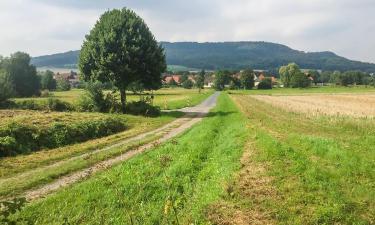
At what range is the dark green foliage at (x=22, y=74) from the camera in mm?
93500

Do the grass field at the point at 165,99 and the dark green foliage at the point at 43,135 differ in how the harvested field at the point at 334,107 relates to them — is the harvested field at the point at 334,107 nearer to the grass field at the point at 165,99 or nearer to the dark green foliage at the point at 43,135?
the grass field at the point at 165,99

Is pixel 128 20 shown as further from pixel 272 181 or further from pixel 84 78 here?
pixel 272 181

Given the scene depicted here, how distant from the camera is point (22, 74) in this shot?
9475cm

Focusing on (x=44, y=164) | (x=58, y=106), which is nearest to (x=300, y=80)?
(x=58, y=106)

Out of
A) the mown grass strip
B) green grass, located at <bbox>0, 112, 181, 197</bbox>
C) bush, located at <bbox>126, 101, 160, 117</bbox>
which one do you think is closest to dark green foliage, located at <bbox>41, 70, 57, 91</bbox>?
bush, located at <bbox>126, 101, 160, 117</bbox>

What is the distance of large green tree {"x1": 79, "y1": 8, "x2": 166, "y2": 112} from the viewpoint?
45.3 metres

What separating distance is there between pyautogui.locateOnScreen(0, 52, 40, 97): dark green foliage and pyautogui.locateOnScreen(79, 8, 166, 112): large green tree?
5140cm

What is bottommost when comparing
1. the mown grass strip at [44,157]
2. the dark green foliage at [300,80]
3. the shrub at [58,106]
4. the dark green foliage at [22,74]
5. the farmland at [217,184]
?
the dark green foliage at [300,80]

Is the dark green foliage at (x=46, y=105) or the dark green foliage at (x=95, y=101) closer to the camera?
the dark green foliage at (x=46, y=105)

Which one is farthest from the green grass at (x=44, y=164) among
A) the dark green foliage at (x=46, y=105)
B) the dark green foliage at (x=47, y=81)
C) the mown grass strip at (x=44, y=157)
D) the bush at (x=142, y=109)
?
the dark green foliage at (x=47, y=81)

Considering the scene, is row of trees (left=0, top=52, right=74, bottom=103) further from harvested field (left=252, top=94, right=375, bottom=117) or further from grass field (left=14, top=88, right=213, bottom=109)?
harvested field (left=252, top=94, right=375, bottom=117)

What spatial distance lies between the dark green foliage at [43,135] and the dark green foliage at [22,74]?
229 feet

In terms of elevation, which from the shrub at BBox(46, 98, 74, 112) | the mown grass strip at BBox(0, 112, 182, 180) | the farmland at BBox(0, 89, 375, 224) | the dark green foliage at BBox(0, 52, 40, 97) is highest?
the dark green foliage at BBox(0, 52, 40, 97)

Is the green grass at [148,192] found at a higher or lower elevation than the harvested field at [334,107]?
higher
